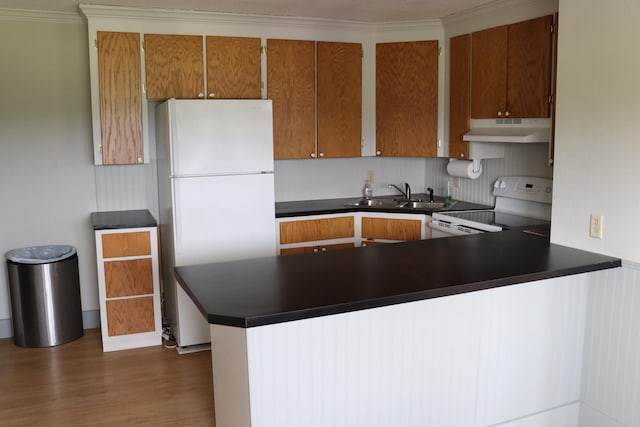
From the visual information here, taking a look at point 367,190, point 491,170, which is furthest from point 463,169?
point 367,190

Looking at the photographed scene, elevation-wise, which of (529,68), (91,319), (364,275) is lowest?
(91,319)

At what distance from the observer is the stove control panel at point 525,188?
415cm

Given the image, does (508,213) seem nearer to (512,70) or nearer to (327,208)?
(512,70)

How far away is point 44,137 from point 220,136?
4.82 ft

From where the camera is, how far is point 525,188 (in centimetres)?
434

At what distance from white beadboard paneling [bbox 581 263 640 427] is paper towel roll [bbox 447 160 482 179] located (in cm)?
190

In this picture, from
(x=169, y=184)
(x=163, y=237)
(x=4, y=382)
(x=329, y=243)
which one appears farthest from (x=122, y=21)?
(x=4, y=382)

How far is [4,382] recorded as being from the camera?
151 inches

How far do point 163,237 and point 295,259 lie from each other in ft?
6.44

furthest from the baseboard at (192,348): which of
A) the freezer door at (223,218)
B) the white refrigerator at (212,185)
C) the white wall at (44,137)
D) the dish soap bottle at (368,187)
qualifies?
the dish soap bottle at (368,187)

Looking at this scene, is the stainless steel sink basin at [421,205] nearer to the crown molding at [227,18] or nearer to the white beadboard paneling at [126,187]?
the crown molding at [227,18]

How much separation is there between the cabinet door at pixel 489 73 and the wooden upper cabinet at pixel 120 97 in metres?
2.46

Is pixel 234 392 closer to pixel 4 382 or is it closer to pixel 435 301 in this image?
pixel 435 301

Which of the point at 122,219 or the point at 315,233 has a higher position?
the point at 122,219
